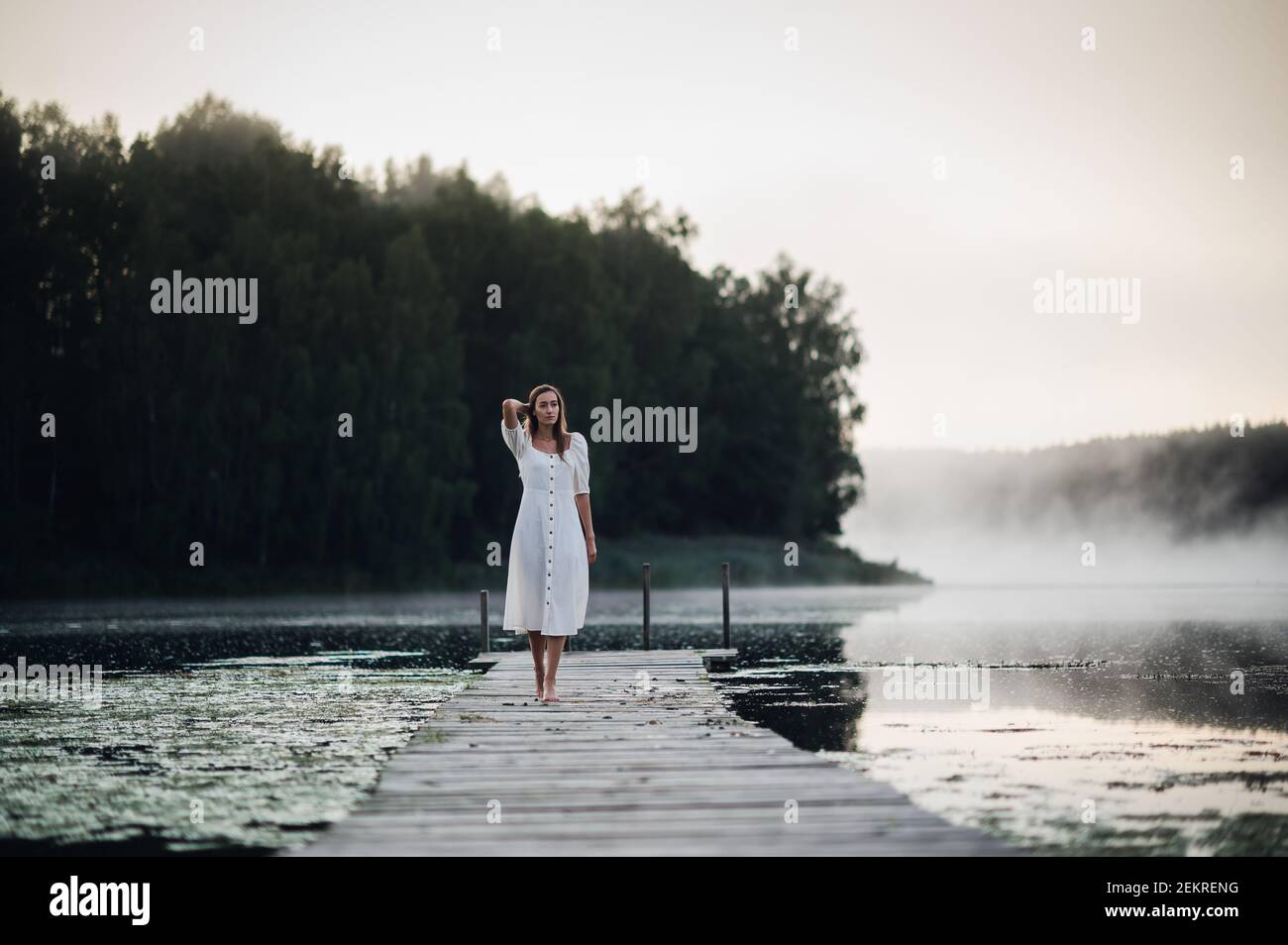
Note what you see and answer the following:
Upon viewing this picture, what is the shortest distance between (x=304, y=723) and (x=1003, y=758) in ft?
19.0

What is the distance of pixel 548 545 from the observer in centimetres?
1108

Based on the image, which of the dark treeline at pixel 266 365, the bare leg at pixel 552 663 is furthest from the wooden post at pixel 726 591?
the dark treeline at pixel 266 365

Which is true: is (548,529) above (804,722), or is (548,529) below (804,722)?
above

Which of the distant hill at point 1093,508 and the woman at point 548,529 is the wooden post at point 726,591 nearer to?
the woman at point 548,529

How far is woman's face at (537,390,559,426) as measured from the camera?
1091 centimetres

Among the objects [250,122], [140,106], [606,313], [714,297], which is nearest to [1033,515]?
[714,297]

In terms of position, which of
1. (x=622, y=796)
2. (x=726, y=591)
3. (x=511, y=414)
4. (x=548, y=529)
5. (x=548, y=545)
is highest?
(x=511, y=414)

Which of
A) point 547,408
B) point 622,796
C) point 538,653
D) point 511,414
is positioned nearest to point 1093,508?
point 538,653

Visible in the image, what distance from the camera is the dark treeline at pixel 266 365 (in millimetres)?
45938

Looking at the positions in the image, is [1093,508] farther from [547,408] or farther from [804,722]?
[547,408]

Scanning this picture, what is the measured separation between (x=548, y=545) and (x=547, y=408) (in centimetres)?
104

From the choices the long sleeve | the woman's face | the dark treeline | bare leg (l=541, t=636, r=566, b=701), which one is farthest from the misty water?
the dark treeline

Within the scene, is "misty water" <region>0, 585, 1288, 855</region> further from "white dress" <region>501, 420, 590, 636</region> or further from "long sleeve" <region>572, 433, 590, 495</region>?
"long sleeve" <region>572, 433, 590, 495</region>

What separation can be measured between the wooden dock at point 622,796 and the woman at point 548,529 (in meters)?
0.79
